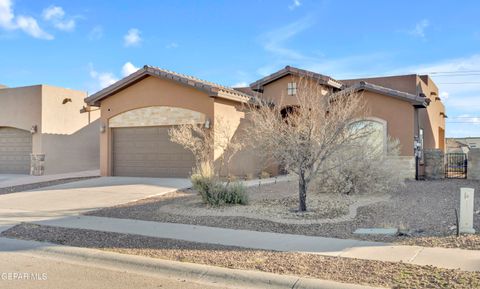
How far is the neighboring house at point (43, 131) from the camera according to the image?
78.2 feet

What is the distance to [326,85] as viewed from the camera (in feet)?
70.3

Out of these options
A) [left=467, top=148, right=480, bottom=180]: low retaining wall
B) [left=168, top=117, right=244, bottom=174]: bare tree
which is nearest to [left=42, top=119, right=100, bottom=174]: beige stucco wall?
[left=168, top=117, right=244, bottom=174]: bare tree

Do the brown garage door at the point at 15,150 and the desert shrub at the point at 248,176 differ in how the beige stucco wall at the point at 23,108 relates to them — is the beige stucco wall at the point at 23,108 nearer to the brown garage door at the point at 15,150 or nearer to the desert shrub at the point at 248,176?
the brown garage door at the point at 15,150

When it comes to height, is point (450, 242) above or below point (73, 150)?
below

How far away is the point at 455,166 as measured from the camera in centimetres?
2470

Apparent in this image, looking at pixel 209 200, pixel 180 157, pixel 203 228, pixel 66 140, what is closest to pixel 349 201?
pixel 209 200

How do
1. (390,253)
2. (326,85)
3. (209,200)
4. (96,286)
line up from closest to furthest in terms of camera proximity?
(96,286) < (390,253) < (209,200) < (326,85)

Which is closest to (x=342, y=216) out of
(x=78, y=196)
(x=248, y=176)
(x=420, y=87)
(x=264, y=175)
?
(x=78, y=196)

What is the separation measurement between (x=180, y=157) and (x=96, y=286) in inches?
540

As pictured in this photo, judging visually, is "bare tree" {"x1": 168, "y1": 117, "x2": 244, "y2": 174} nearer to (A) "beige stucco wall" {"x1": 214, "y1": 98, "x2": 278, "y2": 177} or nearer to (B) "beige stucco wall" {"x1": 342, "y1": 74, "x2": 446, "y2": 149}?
(A) "beige stucco wall" {"x1": 214, "y1": 98, "x2": 278, "y2": 177}

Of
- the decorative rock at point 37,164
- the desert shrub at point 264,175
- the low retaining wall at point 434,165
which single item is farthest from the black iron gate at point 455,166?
the decorative rock at point 37,164

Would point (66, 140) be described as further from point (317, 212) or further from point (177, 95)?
point (317, 212)

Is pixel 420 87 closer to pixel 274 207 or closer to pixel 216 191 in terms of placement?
pixel 274 207

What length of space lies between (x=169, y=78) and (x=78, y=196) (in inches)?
266
